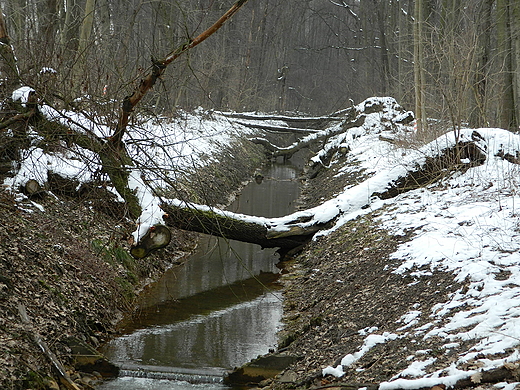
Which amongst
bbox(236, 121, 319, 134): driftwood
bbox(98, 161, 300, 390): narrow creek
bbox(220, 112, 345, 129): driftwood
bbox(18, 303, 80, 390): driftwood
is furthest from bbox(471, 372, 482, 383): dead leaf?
bbox(220, 112, 345, 129): driftwood

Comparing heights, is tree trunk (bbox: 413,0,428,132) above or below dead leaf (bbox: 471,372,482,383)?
above

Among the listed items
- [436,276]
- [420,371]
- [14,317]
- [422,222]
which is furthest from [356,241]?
[14,317]

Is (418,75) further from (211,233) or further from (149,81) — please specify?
(149,81)

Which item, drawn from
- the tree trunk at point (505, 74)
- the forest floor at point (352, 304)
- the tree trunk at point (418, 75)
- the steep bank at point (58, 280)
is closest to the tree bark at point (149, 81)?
the steep bank at point (58, 280)

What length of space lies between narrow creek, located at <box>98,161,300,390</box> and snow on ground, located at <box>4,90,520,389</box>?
4.15 feet

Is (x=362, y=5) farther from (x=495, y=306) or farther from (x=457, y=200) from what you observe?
(x=495, y=306)

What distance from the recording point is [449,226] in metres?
6.82

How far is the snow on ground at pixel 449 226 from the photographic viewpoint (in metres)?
4.21

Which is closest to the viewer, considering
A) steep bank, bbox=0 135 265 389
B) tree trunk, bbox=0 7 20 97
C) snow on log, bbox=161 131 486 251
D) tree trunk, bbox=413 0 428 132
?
steep bank, bbox=0 135 265 389

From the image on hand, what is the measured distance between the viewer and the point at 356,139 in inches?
749

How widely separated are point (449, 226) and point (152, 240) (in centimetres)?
376

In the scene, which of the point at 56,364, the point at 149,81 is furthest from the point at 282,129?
the point at 56,364

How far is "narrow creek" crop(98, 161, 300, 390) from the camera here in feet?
18.7

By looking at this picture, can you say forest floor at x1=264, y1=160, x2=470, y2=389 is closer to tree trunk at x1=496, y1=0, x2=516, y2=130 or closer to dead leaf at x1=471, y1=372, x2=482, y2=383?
dead leaf at x1=471, y1=372, x2=482, y2=383
